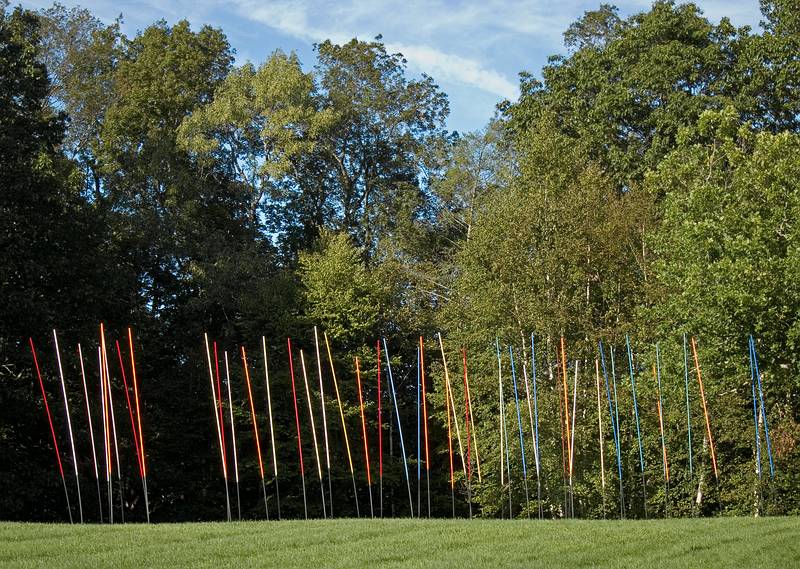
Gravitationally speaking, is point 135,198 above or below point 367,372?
above

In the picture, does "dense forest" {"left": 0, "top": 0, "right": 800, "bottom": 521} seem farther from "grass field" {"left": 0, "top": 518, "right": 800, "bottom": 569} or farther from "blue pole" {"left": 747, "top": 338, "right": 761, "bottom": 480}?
"grass field" {"left": 0, "top": 518, "right": 800, "bottom": 569}

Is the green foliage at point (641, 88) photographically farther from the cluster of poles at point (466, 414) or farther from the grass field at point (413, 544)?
the grass field at point (413, 544)

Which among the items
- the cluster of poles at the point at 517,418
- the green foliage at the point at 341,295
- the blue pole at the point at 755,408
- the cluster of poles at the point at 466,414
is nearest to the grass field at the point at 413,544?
the cluster of poles at the point at 517,418

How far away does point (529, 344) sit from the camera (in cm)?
2634

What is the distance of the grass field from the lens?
11.2m

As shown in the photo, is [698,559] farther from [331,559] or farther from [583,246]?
[583,246]

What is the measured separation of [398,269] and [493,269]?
6.59m

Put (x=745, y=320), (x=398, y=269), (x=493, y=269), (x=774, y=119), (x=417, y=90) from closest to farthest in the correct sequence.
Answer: (x=745, y=320) → (x=493, y=269) → (x=774, y=119) → (x=398, y=269) → (x=417, y=90)

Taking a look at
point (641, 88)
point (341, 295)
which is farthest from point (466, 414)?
point (641, 88)

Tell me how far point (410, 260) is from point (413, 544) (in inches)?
898

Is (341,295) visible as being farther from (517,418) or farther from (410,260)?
(517,418)

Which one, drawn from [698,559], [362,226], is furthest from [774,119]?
[698,559]

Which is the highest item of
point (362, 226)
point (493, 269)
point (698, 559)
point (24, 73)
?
point (24, 73)

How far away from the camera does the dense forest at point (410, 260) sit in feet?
73.2
